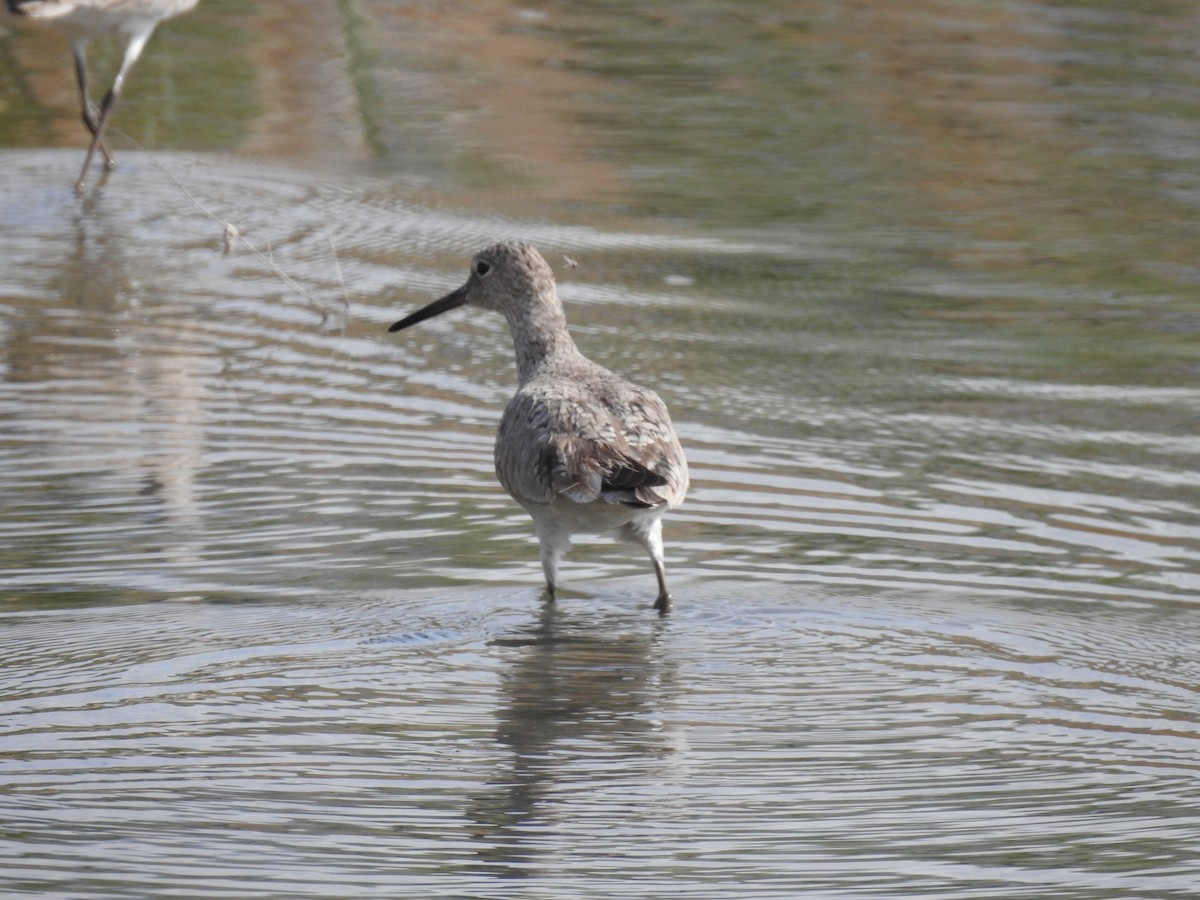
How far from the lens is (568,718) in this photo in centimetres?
556

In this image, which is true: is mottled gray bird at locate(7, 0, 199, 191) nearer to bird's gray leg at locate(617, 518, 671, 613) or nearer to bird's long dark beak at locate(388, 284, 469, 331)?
bird's long dark beak at locate(388, 284, 469, 331)

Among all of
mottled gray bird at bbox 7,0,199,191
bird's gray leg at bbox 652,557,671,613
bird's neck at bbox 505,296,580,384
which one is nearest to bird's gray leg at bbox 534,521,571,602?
bird's gray leg at bbox 652,557,671,613

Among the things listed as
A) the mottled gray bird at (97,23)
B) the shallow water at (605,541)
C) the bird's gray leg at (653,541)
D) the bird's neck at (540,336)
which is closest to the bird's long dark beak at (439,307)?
the shallow water at (605,541)

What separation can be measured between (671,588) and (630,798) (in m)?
1.61

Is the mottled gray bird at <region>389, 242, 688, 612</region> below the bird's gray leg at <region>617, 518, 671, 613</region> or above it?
above

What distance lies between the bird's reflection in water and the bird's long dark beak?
1.95 metres

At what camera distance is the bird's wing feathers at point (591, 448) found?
20.6ft

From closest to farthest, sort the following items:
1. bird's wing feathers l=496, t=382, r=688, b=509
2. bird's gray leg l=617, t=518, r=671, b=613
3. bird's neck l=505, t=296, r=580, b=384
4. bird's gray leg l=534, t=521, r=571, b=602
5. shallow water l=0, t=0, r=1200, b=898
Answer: shallow water l=0, t=0, r=1200, b=898
bird's wing feathers l=496, t=382, r=688, b=509
bird's gray leg l=617, t=518, r=671, b=613
bird's gray leg l=534, t=521, r=571, b=602
bird's neck l=505, t=296, r=580, b=384

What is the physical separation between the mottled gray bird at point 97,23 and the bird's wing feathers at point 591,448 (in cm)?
578

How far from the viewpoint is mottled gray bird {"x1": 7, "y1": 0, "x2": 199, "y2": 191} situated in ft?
39.5

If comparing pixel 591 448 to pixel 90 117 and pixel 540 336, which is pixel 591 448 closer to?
pixel 540 336

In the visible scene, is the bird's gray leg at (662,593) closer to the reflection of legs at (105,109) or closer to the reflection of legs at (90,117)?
the reflection of legs at (105,109)

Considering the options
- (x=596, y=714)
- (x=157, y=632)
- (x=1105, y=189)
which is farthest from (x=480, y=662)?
(x=1105, y=189)

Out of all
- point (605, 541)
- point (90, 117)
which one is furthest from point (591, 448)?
point (90, 117)
